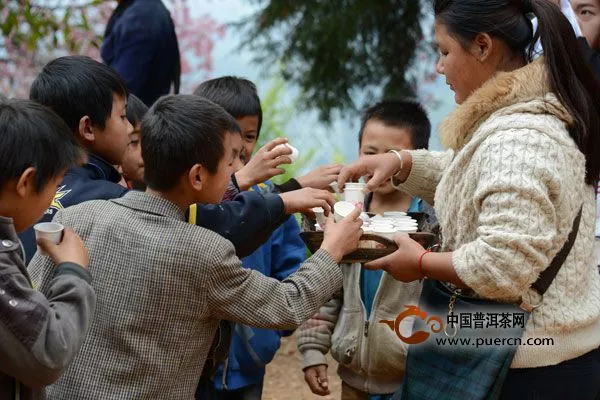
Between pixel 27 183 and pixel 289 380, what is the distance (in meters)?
4.56

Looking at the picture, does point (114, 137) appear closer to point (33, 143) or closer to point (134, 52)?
point (33, 143)

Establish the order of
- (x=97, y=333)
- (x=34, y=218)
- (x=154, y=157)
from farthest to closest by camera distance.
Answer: (x=154, y=157) → (x=97, y=333) → (x=34, y=218)

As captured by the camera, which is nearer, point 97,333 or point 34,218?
point 34,218

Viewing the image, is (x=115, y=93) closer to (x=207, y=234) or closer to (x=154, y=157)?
(x=154, y=157)

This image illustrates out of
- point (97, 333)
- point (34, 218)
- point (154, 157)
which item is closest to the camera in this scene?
point (34, 218)

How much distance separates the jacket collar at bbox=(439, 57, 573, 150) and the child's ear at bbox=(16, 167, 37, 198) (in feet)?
4.11

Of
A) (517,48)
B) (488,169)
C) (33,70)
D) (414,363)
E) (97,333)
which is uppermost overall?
(517,48)

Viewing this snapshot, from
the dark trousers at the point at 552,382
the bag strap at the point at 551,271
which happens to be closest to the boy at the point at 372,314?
the dark trousers at the point at 552,382

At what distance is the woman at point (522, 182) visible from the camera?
2.49 m

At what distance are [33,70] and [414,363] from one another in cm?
625

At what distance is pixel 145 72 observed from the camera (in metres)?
5.45

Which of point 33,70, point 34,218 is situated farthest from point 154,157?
point 33,70

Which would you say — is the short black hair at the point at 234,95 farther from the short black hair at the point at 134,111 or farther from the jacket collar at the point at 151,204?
the jacket collar at the point at 151,204

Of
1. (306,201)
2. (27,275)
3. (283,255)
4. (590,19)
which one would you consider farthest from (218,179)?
(590,19)
